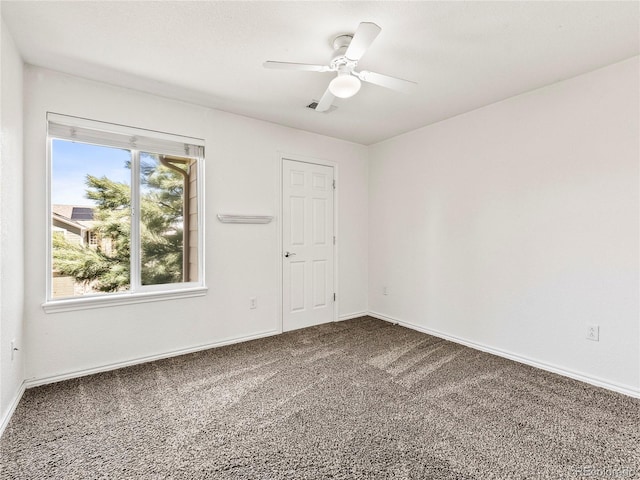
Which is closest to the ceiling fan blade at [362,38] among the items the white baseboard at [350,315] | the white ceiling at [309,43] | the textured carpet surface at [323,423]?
the white ceiling at [309,43]

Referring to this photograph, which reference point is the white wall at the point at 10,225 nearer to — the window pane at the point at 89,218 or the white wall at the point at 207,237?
the white wall at the point at 207,237

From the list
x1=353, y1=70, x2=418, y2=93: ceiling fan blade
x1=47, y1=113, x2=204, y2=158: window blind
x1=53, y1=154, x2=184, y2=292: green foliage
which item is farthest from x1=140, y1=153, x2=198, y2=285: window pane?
x1=353, y1=70, x2=418, y2=93: ceiling fan blade

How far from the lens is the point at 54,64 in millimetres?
2365

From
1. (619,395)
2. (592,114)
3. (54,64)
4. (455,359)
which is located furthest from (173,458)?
(592,114)

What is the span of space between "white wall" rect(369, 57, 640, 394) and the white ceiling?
37 cm

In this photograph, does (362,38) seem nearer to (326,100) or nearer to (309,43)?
(309,43)

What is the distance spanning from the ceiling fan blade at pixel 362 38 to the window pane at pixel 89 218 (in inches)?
86.9

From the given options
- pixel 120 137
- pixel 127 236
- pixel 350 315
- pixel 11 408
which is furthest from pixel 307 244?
pixel 11 408

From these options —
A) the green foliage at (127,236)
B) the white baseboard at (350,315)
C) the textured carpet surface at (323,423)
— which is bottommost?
the textured carpet surface at (323,423)

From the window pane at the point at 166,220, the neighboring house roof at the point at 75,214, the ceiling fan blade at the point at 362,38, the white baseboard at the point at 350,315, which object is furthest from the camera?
the white baseboard at the point at 350,315

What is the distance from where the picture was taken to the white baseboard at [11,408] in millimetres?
1875

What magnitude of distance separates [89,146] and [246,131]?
56.2 inches

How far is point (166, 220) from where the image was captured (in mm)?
3078

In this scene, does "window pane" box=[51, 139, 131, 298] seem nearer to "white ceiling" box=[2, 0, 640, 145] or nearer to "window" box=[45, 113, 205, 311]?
"window" box=[45, 113, 205, 311]
